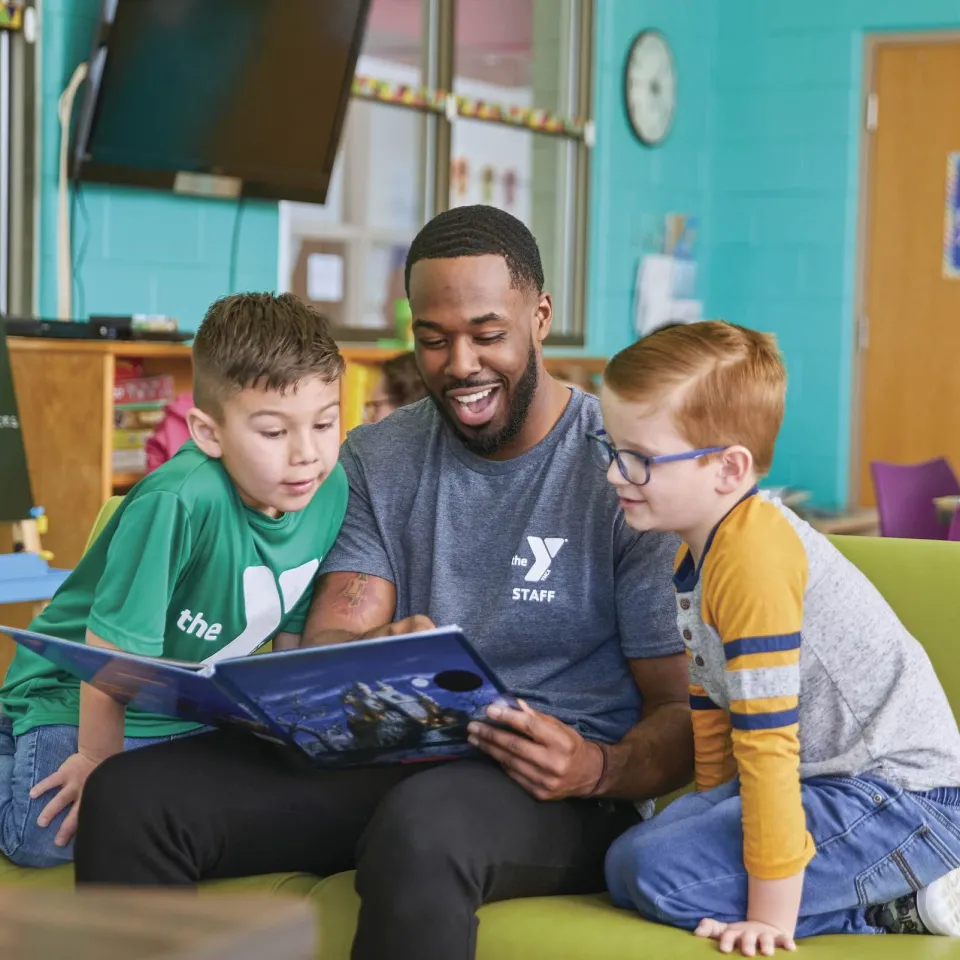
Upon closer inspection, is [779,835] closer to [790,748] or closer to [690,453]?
[790,748]

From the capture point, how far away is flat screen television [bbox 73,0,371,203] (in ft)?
13.3

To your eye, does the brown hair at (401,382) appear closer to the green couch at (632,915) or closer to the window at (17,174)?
the window at (17,174)

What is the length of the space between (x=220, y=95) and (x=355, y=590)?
276 centimetres

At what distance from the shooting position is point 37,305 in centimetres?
405

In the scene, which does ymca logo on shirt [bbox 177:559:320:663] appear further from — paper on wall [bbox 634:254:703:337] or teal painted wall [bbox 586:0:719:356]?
paper on wall [bbox 634:254:703:337]

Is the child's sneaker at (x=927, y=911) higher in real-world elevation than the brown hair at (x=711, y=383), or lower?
lower

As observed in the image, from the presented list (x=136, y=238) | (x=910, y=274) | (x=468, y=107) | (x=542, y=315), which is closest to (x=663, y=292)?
(x=910, y=274)

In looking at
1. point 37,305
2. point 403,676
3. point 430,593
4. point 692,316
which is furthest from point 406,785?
point 692,316

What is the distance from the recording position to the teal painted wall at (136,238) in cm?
405

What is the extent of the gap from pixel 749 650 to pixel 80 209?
3.03 m

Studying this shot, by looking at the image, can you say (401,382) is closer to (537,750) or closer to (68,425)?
(68,425)

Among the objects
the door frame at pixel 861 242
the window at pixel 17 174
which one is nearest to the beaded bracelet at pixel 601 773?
the window at pixel 17 174

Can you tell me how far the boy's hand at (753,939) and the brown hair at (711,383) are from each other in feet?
1.59

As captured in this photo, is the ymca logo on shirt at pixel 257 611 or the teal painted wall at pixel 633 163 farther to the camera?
the teal painted wall at pixel 633 163
